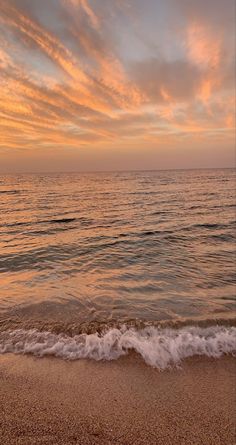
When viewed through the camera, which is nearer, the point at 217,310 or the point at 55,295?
the point at 217,310

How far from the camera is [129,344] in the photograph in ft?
14.5

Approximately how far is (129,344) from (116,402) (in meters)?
1.23

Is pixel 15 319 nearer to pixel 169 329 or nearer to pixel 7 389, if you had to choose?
pixel 7 389

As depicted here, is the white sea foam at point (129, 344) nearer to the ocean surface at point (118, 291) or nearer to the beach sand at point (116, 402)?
the ocean surface at point (118, 291)

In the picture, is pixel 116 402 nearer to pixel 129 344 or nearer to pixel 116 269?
pixel 129 344

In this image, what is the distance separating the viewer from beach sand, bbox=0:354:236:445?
2.75 m

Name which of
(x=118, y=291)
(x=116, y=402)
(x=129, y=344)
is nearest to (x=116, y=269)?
(x=118, y=291)

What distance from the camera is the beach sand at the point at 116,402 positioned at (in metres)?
2.75

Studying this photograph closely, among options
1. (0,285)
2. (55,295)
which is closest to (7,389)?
(55,295)

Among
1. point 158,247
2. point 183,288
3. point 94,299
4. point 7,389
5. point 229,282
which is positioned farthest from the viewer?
point 158,247

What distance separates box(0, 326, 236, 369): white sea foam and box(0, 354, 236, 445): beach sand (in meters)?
0.16

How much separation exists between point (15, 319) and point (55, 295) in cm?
134

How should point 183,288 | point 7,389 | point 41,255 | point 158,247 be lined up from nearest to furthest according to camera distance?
1. point 7,389
2. point 183,288
3. point 41,255
4. point 158,247

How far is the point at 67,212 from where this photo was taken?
20891 mm
